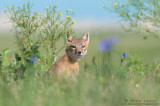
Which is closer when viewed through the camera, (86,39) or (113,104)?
(113,104)

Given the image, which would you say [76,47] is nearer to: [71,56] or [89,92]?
[71,56]

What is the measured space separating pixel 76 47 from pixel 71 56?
0.29 meters

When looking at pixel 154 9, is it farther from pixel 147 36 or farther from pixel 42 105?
pixel 42 105

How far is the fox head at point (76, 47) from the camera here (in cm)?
871

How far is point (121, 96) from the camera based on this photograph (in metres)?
5.21

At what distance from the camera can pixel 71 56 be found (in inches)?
343

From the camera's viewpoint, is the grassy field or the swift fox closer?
the grassy field

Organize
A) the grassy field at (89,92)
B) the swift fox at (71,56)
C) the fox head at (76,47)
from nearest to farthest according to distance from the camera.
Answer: the grassy field at (89,92), the swift fox at (71,56), the fox head at (76,47)

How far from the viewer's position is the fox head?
28.6 feet

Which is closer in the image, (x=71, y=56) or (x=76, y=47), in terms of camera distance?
(x=71, y=56)

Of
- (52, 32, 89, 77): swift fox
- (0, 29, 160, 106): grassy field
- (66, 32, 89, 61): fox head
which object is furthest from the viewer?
(66, 32, 89, 61): fox head

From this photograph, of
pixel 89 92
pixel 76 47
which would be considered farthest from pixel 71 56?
pixel 89 92

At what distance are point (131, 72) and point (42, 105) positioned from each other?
3508mm

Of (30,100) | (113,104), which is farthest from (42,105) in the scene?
(113,104)
